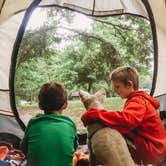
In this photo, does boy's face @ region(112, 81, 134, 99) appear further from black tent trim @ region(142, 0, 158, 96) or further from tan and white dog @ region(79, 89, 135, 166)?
black tent trim @ region(142, 0, 158, 96)

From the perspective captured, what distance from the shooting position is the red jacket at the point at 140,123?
1504 mm

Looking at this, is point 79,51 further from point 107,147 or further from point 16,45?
point 107,147

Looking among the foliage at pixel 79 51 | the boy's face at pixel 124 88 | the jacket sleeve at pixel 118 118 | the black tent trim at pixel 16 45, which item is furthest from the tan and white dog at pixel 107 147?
the foliage at pixel 79 51

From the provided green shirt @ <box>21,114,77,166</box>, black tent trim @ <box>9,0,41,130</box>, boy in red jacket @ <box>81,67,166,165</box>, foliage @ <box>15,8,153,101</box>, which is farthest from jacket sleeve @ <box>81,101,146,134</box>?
foliage @ <box>15,8,153,101</box>

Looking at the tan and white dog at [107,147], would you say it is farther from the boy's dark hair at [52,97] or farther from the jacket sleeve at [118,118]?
the boy's dark hair at [52,97]

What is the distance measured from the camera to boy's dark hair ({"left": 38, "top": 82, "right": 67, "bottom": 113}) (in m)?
1.66

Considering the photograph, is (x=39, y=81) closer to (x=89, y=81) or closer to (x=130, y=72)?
(x=89, y=81)

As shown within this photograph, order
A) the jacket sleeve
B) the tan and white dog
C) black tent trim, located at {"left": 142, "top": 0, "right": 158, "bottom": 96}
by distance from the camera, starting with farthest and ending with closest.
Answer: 1. black tent trim, located at {"left": 142, "top": 0, "right": 158, "bottom": 96}
2. the jacket sleeve
3. the tan and white dog

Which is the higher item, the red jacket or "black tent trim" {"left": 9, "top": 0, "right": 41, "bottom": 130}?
"black tent trim" {"left": 9, "top": 0, "right": 41, "bottom": 130}

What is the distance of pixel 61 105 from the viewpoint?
5.50 feet

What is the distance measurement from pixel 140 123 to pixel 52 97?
441mm

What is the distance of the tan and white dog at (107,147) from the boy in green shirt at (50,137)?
0.13m

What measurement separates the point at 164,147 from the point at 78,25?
1941 millimetres

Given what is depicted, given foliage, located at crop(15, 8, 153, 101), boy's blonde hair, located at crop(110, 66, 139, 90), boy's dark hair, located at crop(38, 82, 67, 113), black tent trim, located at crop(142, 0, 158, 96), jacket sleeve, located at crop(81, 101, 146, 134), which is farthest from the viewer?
foliage, located at crop(15, 8, 153, 101)
